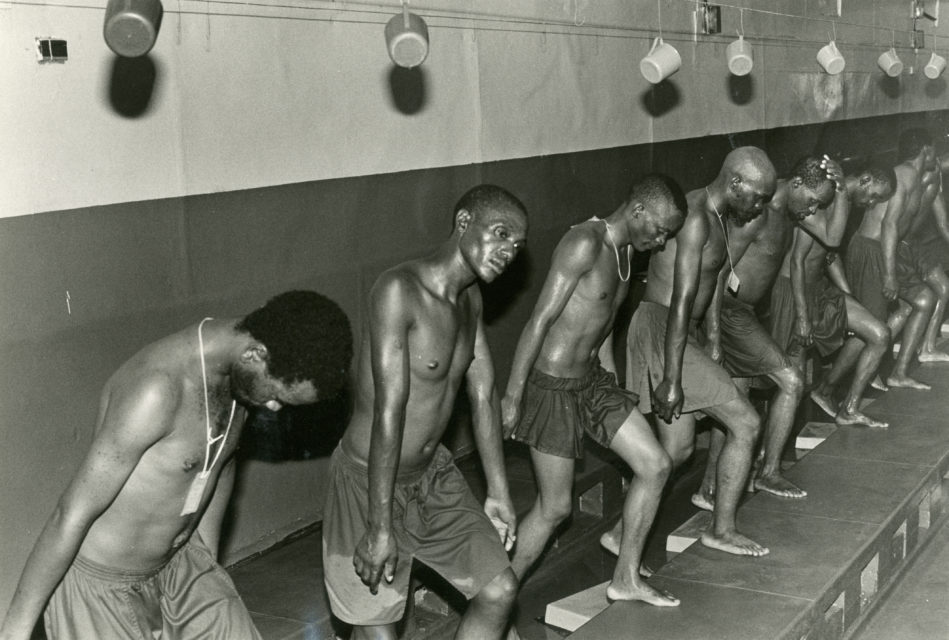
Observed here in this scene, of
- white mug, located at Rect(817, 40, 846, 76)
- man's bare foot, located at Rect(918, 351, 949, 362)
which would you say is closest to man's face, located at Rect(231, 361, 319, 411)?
man's bare foot, located at Rect(918, 351, 949, 362)

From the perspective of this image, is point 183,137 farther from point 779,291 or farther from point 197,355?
point 779,291

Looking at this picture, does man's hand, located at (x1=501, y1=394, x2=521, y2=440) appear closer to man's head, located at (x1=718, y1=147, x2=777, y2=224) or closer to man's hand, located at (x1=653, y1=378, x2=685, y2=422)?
man's hand, located at (x1=653, y1=378, x2=685, y2=422)

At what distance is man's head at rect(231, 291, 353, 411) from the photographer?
3191 mm

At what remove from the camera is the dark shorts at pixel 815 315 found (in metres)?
7.07

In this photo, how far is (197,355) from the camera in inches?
128

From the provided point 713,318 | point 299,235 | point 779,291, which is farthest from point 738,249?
point 299,235

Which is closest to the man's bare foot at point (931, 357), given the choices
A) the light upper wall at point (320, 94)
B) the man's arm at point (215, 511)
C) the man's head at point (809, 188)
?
the light upper wall at point (320, 94)

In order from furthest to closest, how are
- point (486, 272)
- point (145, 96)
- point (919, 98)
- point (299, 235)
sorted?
point (919, 98), point (299, 235), point (145, 96), point (486, 272)

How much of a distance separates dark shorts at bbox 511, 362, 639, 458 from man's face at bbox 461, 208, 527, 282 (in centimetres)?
104

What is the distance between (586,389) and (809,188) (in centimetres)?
208

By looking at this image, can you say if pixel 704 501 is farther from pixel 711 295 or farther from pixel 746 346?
pixel 711 295

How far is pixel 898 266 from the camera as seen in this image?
28.8 ft

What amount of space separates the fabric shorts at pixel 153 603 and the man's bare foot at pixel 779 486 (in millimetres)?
3646

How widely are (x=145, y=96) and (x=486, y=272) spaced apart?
180 centimetres
